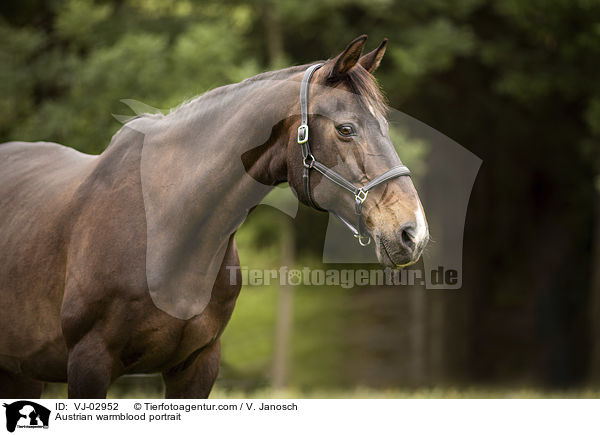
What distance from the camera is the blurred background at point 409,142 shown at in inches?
393

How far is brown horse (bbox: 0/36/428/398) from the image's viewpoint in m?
3.08

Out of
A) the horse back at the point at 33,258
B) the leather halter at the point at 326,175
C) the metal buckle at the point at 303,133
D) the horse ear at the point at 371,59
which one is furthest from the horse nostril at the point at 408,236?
the horse back at the point at 33,258

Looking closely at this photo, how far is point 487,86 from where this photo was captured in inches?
583

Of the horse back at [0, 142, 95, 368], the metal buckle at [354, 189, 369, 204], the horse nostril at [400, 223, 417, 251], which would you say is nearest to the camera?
the horse nostril at [400, 223, 417, 251]

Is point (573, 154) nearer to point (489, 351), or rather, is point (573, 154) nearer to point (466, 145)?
point (466, 145)

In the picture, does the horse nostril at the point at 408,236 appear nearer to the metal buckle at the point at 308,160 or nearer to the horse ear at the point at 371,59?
the metal buckle at the point at 308,160

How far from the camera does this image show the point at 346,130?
3.07 metres

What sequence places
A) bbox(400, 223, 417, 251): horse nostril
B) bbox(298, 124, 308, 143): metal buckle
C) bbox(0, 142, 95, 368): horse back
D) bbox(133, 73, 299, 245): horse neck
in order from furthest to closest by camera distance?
bbox(0, 142, 95, 368): horse back, bbox(133, 73, 299, 245): horse neck, bbox(298, 124, 308, 143): metal buckle, bbox(400, 223, 417, 251): horse nostril

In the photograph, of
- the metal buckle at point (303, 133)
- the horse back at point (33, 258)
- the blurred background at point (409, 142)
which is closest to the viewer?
the metal buckle at point (303, 133)

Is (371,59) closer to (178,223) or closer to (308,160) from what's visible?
(308,160)

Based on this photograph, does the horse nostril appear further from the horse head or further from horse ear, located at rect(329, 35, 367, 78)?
horse ear, located at rect(329, 35, 367, 78)

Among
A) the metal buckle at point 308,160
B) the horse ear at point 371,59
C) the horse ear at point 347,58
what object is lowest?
the metal buckle at point 308,160
